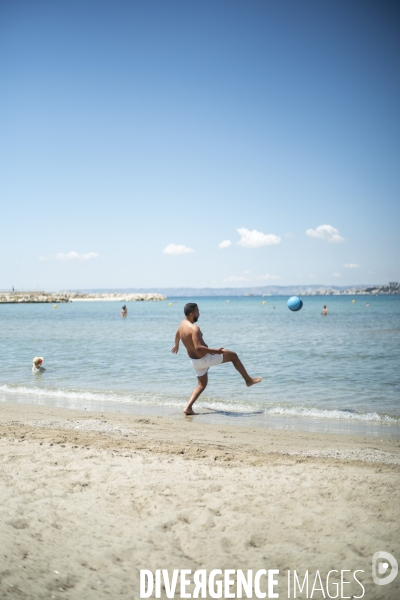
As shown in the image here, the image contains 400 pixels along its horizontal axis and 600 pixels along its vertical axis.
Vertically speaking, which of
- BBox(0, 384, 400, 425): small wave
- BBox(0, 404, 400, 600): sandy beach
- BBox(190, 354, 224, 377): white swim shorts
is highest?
BBox(190, 354, 224, 377): white swim shorts

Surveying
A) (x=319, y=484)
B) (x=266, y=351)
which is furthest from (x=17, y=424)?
(x=266, y=351)

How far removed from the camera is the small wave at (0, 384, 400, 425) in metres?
8.05

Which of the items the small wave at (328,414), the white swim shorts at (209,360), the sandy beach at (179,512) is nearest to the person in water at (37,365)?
the white swim shorts at (209,360)

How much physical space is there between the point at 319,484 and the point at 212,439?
8.20 ft

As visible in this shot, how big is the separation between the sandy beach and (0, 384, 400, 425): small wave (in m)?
2.20

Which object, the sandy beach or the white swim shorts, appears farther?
the white swim shorts

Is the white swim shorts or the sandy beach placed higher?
the white swim shorts

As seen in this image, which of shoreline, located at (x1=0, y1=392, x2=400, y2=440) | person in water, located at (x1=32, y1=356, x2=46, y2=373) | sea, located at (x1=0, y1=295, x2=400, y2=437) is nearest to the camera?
shoreline, located at (x1=0, y1=392, x2=400, y2=440)

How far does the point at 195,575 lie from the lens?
2869 millimetres

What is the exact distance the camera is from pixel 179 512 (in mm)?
3646

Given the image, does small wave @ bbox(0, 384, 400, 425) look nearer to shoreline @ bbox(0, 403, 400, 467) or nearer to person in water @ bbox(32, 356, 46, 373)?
shoreline @ bbox(0, 403, 400, 467)

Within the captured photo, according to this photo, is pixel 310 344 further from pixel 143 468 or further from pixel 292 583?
pixel 292 583

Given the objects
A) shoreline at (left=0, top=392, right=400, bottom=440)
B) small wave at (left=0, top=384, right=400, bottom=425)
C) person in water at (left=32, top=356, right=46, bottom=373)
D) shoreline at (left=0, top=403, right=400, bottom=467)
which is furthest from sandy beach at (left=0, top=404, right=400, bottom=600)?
person in water at (left=32, top=356, right=46, bottom=373)

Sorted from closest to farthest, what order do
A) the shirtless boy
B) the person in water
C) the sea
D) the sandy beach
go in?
the sandy beach
the shirtless boy
the sea
the person in water
